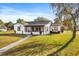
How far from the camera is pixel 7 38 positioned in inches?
311

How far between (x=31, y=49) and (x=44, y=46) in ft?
0.65

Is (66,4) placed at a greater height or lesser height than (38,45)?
greater

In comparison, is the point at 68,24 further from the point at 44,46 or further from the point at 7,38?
the point at 7,38

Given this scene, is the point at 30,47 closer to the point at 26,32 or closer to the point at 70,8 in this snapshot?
the point at 26,32

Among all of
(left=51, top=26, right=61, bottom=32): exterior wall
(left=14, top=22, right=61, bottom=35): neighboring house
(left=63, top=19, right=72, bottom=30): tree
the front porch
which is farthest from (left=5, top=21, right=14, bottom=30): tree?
(left=63, top=19, right=72, bottom=30): tree

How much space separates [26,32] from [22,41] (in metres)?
0.15

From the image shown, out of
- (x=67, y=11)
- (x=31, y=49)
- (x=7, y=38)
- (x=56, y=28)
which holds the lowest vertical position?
(x=31, y=49)

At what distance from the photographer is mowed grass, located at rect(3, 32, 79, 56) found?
7832mm

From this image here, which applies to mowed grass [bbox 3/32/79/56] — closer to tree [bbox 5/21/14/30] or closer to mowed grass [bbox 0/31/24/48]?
mowed grass [bbox 0/31/24/48]

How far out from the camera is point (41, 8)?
783 centimetres

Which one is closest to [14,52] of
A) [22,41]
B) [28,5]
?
[22,41]

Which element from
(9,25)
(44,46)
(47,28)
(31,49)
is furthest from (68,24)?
(9,25)

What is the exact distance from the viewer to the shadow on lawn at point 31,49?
7.83 metres

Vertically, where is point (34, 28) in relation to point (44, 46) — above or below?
above
